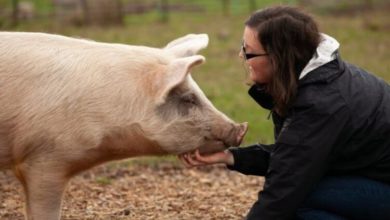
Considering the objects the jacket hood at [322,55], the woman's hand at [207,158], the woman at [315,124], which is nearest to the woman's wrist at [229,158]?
the woman's hand at [207,158]

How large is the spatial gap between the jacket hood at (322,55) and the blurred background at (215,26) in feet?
16.7

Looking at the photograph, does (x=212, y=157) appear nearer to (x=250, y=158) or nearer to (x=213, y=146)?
(x=213, y=146)

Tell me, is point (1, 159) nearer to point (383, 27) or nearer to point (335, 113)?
point (335, 113)

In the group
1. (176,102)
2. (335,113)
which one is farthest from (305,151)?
(176,102)

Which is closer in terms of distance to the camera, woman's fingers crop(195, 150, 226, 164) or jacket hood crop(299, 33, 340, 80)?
jacket hood crop(299, 33, 340, 80)

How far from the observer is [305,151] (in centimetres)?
470

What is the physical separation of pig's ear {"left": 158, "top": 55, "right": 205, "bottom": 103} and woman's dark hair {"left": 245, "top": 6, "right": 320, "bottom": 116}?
15.4 inches

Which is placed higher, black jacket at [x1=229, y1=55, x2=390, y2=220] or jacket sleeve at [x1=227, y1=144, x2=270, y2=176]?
black jacket at [x1=229, y1=55, x2=390, y2=220]

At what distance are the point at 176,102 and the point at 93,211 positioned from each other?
Result: 1814mm

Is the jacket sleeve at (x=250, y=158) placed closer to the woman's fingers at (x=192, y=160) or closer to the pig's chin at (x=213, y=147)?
the pig's chin at (x=213, y=147)

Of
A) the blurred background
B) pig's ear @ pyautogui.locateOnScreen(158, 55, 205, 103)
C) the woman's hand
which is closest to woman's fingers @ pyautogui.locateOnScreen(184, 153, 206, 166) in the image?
the woman's hand

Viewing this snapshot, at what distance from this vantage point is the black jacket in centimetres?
471

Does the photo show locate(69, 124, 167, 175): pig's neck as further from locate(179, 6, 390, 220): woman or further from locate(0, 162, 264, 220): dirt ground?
locate(0, 162, 264, 220): dirt ground

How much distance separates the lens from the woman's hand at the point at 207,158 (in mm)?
5387
